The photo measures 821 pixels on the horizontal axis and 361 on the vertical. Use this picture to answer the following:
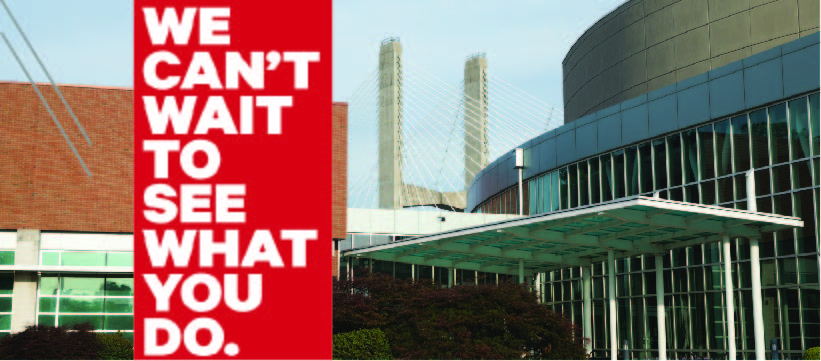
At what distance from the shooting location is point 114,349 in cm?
3509

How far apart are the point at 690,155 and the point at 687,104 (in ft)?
6.40

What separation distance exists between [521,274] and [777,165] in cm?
987

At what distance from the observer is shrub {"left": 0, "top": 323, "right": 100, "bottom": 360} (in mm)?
33125

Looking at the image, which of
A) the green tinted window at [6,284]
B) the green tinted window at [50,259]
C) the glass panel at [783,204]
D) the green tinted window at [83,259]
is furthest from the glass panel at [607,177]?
the green tinted window at [6,284]

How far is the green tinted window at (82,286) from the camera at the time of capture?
40.7 m

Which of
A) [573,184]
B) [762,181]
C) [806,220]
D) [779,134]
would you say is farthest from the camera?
[573,184]

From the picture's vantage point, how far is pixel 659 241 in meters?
30.7

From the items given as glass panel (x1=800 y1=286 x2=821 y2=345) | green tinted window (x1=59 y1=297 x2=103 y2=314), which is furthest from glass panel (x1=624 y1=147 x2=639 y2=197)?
green tinted window (x1=59 y1=297 x2=103 y2=314)

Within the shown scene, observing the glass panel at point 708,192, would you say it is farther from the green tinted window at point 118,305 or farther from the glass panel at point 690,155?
the green tinted window at point 118,305

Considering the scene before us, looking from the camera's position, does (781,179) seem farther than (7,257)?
No

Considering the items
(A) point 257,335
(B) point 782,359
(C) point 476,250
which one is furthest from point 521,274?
(A) point 257,335

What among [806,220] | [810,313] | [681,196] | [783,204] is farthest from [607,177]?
[810,313]

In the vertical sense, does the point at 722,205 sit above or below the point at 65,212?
below

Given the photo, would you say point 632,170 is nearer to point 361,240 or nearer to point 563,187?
point 563,187
